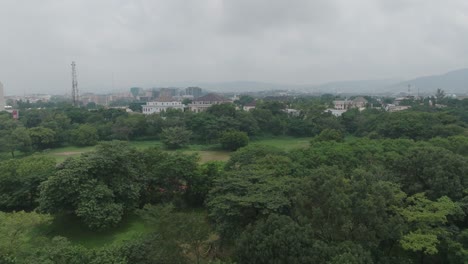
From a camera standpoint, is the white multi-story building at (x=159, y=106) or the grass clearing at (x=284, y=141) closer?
the grass clearing at (x=284, y=141)

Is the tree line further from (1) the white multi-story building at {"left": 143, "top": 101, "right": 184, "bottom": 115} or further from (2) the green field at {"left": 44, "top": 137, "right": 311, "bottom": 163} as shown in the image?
(1) the white multi-story building at {"left": 143, "top": 101, "right": 184, "bottom": 115}

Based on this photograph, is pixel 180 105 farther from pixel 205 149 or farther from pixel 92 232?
pixel 92 232

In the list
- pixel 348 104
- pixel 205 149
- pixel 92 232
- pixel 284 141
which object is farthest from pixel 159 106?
pixel 92 232

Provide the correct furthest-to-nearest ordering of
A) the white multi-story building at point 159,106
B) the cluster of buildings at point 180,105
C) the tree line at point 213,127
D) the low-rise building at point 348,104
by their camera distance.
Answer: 1. the cluster of buildings at point 180,105
2. the white multi-story building at point 159,106
3. the low-rise building at point 348,104
4. the tree line at point 213,127

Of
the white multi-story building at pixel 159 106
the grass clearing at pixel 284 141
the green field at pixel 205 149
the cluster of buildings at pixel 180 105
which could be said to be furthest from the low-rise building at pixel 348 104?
the white multi-story building at pixel 159 106

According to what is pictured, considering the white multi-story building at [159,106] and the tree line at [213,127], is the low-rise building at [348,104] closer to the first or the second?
the tree line at [213,127]

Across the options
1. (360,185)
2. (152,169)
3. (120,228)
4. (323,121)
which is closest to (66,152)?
(152,169)

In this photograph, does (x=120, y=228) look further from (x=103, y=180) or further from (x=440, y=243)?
(x=440, y=243)

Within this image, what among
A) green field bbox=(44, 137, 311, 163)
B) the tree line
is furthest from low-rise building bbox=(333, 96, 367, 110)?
green field bbox=(44, 137, 311, 163)

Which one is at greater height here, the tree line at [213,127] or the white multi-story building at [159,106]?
the white multi-story building at [159,106]

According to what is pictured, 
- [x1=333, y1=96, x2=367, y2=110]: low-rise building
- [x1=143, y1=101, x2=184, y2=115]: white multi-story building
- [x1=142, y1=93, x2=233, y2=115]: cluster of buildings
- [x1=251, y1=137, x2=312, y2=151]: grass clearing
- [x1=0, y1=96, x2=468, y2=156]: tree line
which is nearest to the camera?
[x1=0, y1=96, x2=468, y2=156]: tree line

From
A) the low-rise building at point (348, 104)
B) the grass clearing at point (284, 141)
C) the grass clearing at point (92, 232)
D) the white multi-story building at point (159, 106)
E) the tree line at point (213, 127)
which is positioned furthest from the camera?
the white multi-story building at point (159, 106)
